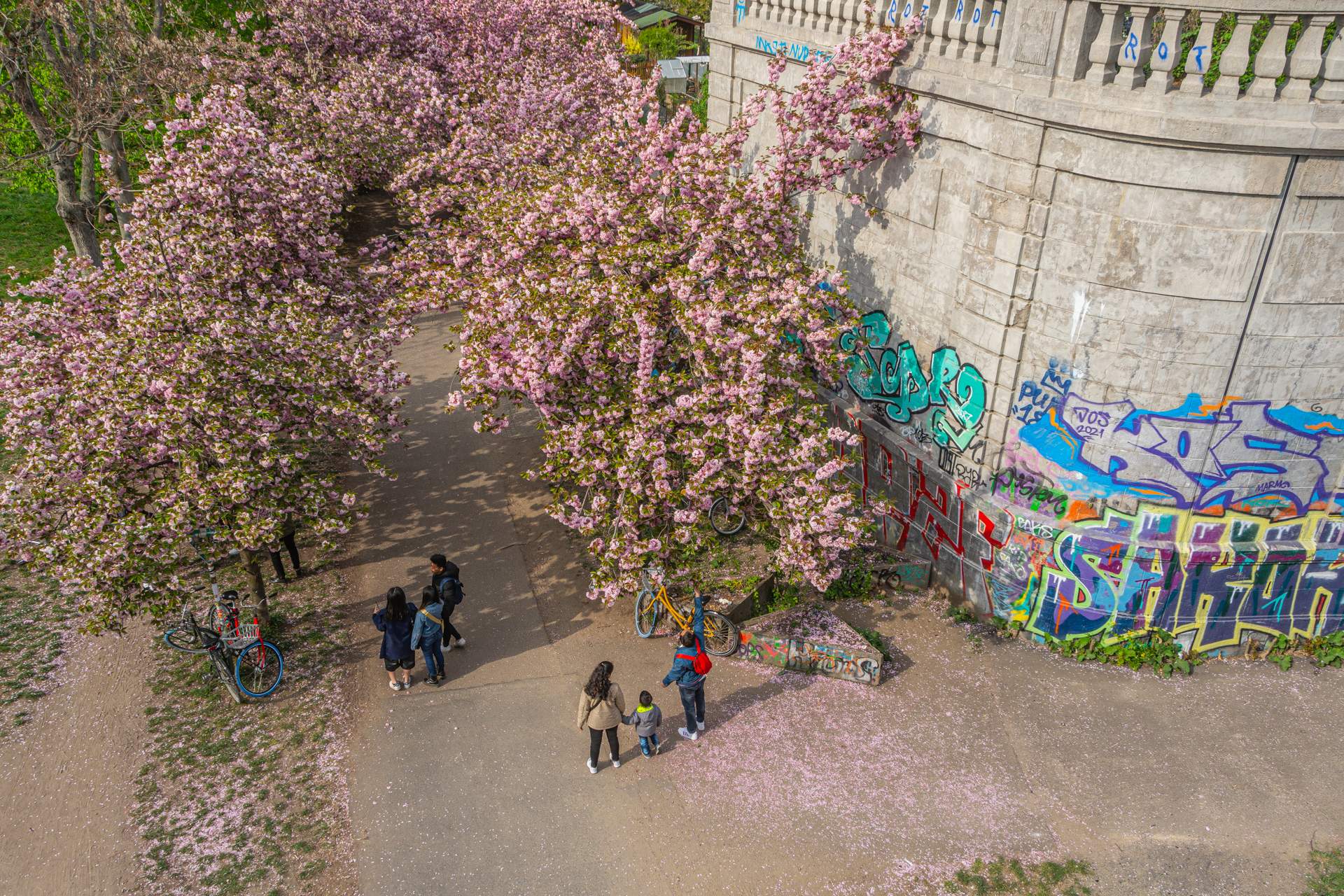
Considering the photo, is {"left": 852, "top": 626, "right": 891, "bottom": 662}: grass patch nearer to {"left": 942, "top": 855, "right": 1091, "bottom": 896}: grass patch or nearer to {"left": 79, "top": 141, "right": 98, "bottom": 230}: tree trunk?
{"left": 942, "top": 855, "right": 1091, "bottom": 896}: grass patch

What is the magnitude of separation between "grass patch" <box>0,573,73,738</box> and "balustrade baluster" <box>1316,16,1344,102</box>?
18380 mm

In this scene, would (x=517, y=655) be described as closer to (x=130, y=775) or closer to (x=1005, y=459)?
(x=130, y=775)

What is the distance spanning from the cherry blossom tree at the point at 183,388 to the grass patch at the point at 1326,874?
1268 centimetres

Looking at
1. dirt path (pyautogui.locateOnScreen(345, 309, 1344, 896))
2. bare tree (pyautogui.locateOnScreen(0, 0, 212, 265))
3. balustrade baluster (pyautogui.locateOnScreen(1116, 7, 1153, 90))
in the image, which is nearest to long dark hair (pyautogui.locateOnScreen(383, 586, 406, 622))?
dirt path (pyautogui.locateOnScreen(345, 309, 1344, 896))

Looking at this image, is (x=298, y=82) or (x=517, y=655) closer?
(x=517, y=655)

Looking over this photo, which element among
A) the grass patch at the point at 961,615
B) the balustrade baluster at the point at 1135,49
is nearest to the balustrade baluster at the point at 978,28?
the balustrade baluster at the point at 1135,49

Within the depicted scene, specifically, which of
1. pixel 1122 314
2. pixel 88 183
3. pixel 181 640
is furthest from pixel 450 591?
pixel 88 183

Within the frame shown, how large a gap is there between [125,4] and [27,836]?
2135 cm

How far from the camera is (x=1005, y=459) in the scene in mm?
13430

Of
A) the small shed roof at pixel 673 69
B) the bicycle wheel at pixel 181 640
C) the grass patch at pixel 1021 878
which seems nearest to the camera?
the grass patch at pixel 1021 878

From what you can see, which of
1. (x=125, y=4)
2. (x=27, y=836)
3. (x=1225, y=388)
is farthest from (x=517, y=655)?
(x=125, y=4)

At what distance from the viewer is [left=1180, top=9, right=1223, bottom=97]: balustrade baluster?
1056 cm

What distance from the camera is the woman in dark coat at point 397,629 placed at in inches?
490

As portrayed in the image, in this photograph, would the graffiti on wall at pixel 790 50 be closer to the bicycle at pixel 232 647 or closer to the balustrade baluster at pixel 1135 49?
the balustrade baluster at pixel 1135 49
